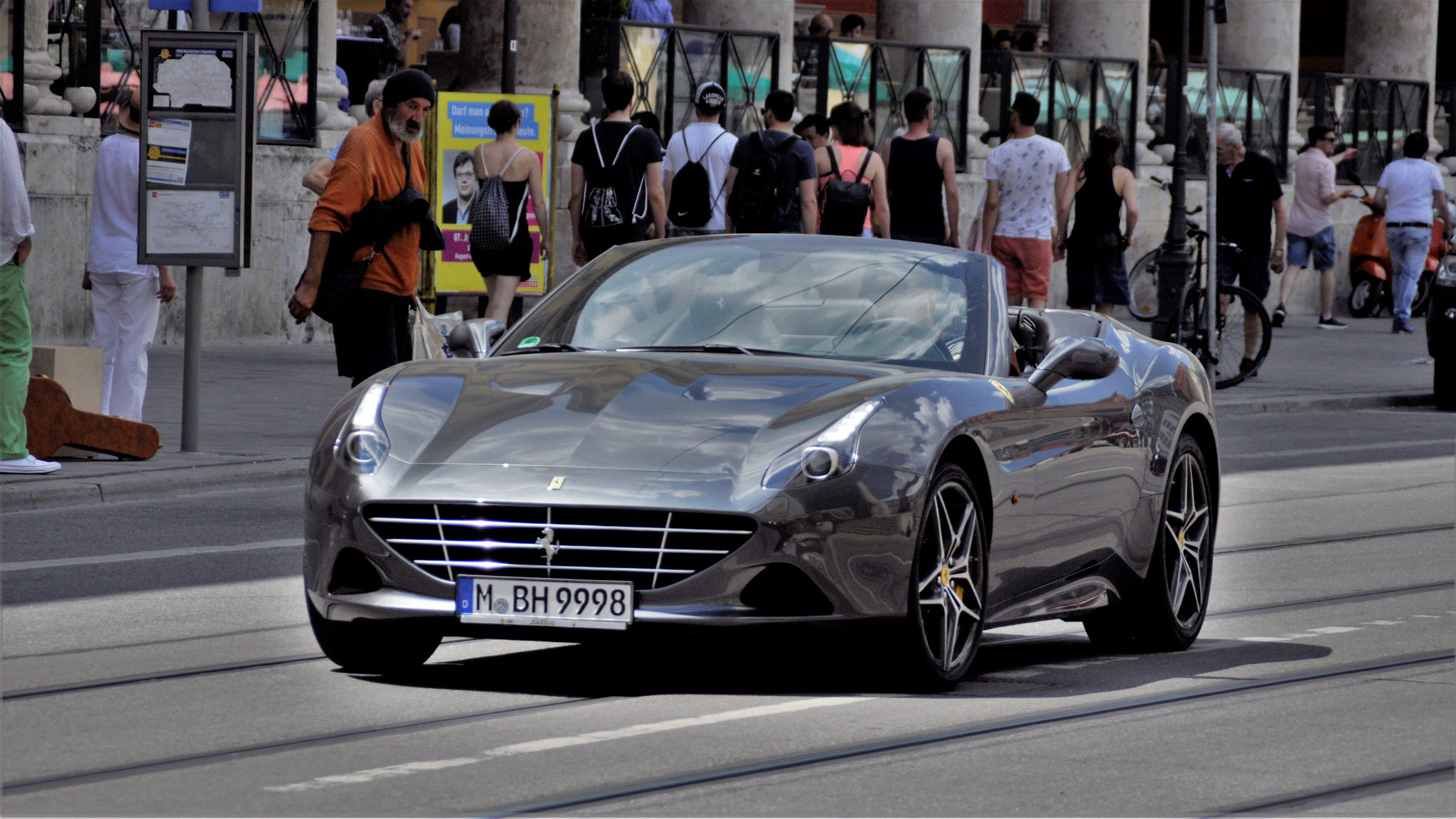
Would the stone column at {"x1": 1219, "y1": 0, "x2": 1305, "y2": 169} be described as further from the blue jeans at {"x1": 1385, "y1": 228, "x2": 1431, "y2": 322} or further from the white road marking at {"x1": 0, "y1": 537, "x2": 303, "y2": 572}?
the white road marking at {"x1": 0, "y1": 537, "x2": 303, "y2": 572}

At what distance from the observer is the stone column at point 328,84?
2208 cm

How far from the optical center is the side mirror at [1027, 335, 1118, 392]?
25.4 ft

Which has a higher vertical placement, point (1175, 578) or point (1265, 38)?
point (1265, 38)

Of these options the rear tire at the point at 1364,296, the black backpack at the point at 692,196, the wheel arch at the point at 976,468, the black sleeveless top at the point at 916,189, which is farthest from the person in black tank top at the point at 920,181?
the rear tire at the point at 1364,296

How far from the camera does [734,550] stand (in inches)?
263

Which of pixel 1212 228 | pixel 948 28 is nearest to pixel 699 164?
pixel 1212 228

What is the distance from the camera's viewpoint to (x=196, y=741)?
6195 millimetres

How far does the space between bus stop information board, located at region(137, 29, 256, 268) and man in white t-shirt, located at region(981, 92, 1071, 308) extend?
6695mm

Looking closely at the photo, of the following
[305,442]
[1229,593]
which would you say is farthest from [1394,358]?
[1229,593]

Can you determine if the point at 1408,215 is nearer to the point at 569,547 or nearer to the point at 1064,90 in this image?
the point at 1064,90

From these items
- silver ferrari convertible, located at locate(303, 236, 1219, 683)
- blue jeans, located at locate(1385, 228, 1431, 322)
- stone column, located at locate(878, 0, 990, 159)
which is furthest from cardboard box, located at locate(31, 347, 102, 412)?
blue jeans, located at locate(1385, 228, 1431, 322)

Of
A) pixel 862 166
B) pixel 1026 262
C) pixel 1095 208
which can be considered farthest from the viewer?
pixel 1095 208

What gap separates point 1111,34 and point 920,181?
44.9ft

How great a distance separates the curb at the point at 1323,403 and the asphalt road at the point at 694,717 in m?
9.30
